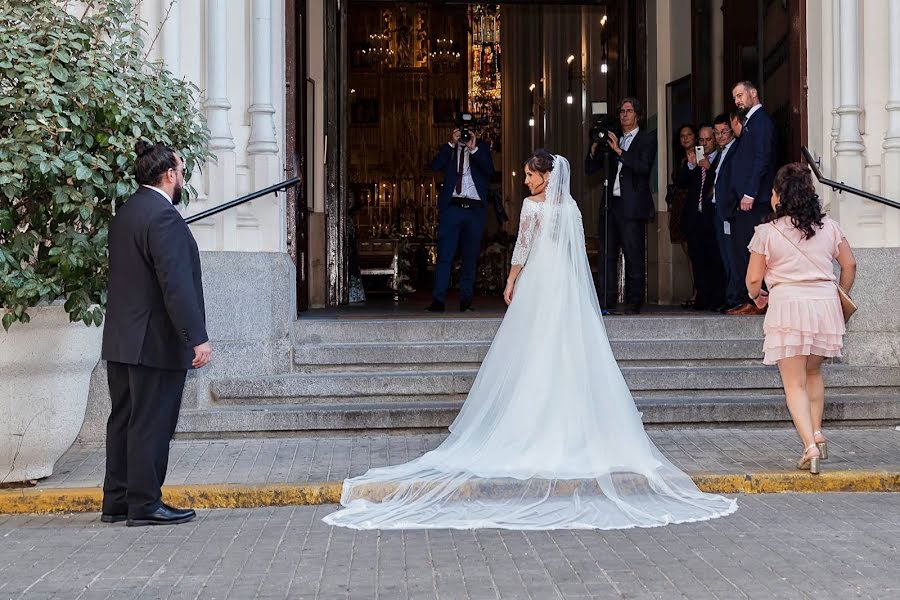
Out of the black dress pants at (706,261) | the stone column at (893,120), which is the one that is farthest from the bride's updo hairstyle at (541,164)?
the black dress pants at (706,261)

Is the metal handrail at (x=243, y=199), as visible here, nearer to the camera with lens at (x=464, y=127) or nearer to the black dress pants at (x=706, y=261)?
the camera with lens at (x=464, y=127)

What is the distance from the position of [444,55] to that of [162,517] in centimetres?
2084

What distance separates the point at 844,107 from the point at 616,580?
6.63 m

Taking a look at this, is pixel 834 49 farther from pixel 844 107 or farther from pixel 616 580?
pixel 616 580

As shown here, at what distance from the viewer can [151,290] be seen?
260 inches

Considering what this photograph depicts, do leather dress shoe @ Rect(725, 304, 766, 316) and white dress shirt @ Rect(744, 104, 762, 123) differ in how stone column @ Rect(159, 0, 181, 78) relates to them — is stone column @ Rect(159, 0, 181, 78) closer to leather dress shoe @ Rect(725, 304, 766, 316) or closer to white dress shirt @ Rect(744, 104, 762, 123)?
white dress shirt @ Rect(744, 104, 762, 123)

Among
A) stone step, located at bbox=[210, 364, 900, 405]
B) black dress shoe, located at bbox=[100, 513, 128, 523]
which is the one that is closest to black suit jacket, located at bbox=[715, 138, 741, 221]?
stone step, located at bbox=[210, 364, 900, 405]

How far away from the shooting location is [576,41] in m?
20.8

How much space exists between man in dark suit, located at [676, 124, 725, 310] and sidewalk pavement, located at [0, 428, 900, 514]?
10.6 ft

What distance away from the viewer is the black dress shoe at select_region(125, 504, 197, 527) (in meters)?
6.58

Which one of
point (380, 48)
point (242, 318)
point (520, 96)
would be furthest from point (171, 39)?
point (380, 48)

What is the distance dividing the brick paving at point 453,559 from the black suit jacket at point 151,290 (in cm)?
96

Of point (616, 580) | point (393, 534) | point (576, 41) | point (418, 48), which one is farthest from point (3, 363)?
point (418, 48)

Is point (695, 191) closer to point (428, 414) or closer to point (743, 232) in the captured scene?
point (743, 232)
